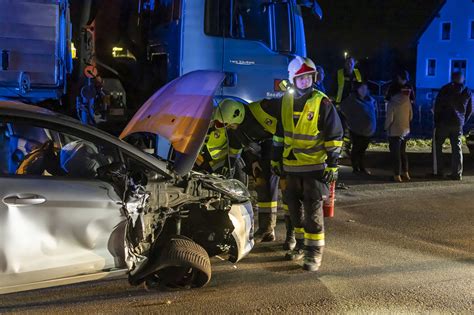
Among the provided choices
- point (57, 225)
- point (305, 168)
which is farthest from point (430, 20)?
point (57, 225)

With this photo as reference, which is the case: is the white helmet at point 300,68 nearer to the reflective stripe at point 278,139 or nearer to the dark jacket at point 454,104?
the reflective stripe at point 278,139

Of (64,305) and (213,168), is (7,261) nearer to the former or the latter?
(64,305)

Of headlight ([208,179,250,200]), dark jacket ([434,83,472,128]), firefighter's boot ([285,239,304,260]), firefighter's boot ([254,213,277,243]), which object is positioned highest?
dark jacket ([434,83,472,128])

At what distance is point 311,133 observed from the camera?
5.02 metres

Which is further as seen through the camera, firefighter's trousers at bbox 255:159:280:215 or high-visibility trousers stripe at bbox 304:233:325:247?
firefighter's trousers at bbox 255:159:280:215

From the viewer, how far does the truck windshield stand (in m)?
7.16

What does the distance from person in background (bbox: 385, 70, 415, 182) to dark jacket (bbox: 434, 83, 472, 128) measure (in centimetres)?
54

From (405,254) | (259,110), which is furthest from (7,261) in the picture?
(405,254)

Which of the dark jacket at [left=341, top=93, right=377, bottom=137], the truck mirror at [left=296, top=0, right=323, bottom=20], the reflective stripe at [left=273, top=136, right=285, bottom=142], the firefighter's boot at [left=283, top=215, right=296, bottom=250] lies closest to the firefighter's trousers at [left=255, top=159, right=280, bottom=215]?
the firefighter's boot at [left=283, top=215, right=296, bottom=250]

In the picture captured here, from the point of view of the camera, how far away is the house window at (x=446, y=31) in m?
41.4

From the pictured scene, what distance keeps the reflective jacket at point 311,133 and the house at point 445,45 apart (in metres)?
37.1

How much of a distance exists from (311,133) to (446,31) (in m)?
40.7

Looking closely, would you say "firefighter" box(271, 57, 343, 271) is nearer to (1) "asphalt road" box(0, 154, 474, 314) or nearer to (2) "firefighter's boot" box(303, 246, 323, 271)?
(2) "firefighter's boot" box(303, 246, 323, 271)

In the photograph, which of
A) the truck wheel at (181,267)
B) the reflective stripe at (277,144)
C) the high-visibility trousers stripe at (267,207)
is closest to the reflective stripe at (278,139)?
the reflective stripe at (277,144)
